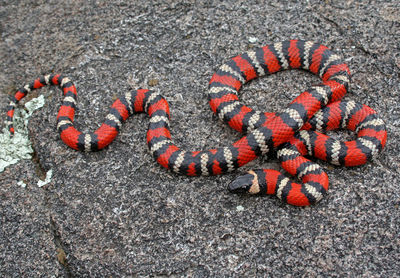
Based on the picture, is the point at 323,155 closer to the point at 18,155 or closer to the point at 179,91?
the point at 179,91

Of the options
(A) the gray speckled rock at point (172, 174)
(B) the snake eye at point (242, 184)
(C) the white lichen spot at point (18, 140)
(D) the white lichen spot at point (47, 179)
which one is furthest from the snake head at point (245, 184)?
(C) the white lichen spot at point (18, 140)

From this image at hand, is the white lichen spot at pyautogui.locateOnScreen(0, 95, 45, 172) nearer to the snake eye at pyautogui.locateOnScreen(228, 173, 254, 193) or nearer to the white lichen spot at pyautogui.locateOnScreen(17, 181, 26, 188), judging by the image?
the white lichen spot at pyautogui.locateOnScreen(17, 181, 26, 188)

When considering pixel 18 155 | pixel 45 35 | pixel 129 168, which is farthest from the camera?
pixel 45 35

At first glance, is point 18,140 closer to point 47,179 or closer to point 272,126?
point 47,179

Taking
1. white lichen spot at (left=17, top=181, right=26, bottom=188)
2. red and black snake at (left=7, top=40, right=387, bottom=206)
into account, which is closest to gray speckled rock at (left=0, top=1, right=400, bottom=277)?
white lichen spot at (left=17, top=181, right=26, bottom=188)

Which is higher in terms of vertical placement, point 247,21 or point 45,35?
point 247,21

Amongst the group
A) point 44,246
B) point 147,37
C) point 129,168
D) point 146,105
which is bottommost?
point 44,246

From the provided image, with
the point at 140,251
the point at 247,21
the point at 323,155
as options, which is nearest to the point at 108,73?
the point at 247,21
